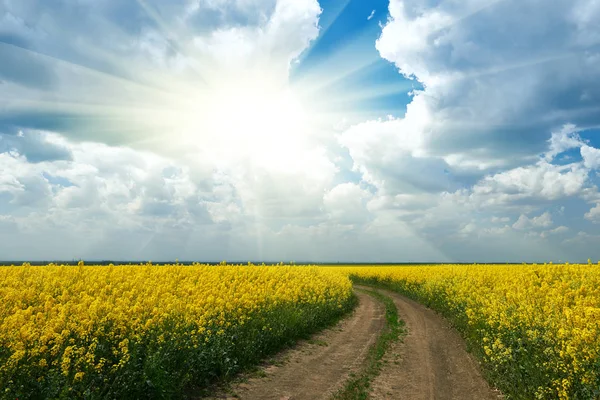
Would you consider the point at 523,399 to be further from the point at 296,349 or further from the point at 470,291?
the point at 470,291

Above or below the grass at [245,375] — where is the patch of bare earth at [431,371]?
below

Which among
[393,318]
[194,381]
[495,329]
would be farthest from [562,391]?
[393,318]

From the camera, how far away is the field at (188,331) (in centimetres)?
772

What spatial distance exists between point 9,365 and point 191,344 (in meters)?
4.48

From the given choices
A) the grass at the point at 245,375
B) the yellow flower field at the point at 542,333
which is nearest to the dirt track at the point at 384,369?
the grass at the point at 245,375

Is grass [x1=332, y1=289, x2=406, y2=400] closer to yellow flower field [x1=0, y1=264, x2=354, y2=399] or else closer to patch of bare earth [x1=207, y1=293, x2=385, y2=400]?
patch of bare earth [x1=207, y1=293, x2=385, y2=400]

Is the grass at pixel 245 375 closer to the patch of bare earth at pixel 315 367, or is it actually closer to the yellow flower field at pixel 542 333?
the patch of bare earth at pixel 315 367

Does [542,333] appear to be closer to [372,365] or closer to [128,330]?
[372,365]

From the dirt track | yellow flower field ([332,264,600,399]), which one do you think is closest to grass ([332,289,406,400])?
the dirt track

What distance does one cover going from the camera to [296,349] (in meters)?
15.0

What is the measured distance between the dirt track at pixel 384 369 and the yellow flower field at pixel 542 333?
2.83 ft

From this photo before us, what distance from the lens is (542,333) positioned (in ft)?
35.2

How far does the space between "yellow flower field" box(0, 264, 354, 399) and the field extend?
3 cm

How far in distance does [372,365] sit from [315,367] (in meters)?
2.05
